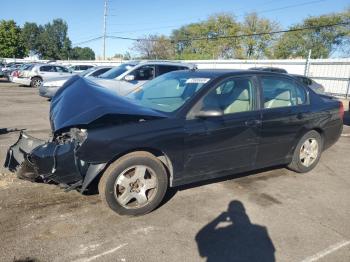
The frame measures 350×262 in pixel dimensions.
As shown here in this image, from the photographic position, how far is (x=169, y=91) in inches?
194

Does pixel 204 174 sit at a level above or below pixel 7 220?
above

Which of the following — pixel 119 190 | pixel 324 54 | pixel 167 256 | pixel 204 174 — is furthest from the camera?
pixel 324 54

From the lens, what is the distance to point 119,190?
3.93m

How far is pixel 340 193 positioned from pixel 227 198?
67.0 inches

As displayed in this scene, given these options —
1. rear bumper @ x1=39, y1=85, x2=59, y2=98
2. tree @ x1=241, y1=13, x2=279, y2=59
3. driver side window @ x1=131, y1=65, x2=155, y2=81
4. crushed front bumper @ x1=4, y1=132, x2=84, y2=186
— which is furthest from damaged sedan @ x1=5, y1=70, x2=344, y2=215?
tree @ x1=241, y1=13, x2=279, y2=59

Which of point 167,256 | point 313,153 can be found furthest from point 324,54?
point 167,256

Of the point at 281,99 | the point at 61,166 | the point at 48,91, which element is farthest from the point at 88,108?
the point at 48,91

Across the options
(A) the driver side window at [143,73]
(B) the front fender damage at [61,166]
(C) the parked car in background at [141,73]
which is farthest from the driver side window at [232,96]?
(A) the driver side window at [143,73]

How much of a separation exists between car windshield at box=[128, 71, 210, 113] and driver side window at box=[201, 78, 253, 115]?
211mm

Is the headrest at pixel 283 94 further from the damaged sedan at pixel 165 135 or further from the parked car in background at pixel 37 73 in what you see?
the parked car in background at pixel 37 73

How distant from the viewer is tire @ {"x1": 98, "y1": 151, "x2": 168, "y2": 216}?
381cm

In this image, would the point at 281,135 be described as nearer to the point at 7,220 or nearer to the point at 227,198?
the point at 227,198

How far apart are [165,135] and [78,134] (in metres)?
0.96

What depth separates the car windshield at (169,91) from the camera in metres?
4.48
